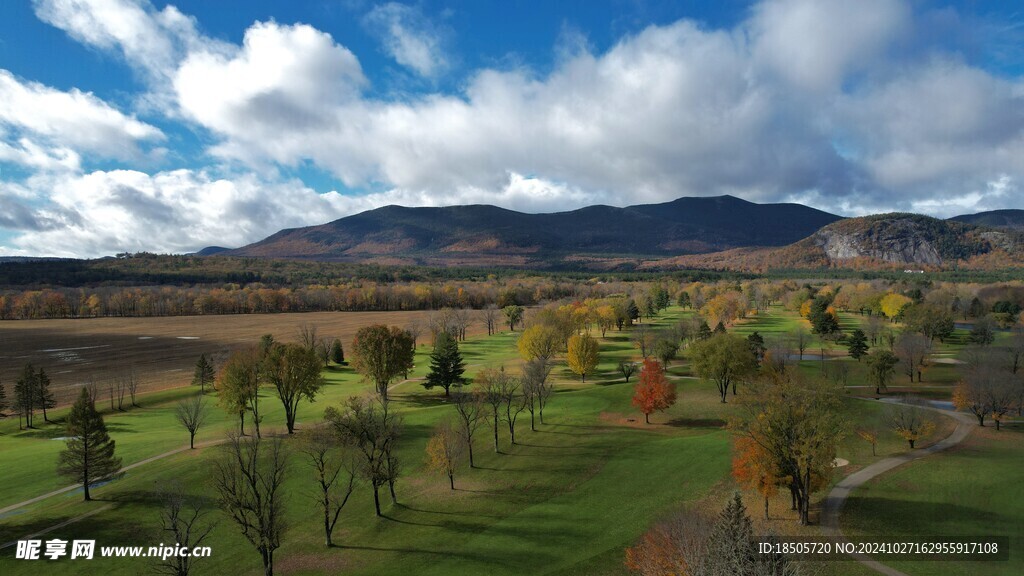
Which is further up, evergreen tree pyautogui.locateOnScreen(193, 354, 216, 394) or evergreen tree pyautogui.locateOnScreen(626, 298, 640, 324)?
evergreen tree pyautogui.locateOnScreen(626, 298, 640, 324)

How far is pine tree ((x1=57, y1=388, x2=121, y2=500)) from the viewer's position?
3772 centimetres

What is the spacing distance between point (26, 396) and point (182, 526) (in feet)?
144

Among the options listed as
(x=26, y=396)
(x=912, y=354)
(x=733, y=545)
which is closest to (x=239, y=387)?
(x=26, y=396)

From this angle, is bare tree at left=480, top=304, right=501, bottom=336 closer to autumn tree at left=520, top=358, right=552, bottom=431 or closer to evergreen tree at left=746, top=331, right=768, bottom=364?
evergreen tree at left=746, top=331, right=768, bottom=364

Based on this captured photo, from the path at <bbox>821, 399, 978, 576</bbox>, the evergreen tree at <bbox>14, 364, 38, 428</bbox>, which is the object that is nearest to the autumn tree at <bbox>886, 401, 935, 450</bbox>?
the path at <bbox>821, 399, 978, 576</bbox>

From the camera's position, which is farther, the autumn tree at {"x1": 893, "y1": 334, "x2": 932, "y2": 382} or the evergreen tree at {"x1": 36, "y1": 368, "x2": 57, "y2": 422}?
the autumn tree at {"x1": 893, "y1": 334, "x2": 932, "y2": 382}

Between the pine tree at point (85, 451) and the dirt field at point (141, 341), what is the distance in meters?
44.2

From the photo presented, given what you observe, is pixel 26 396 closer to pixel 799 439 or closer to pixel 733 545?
pixel 733 545

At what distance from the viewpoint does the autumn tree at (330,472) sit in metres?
33.7

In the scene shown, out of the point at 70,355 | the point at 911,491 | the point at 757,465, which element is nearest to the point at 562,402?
the point at 757,465

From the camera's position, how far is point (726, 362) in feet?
202

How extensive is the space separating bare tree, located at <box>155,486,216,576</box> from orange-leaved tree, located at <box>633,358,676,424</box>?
4326 centimetres

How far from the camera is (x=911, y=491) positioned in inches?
1366

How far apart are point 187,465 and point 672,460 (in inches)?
1713
